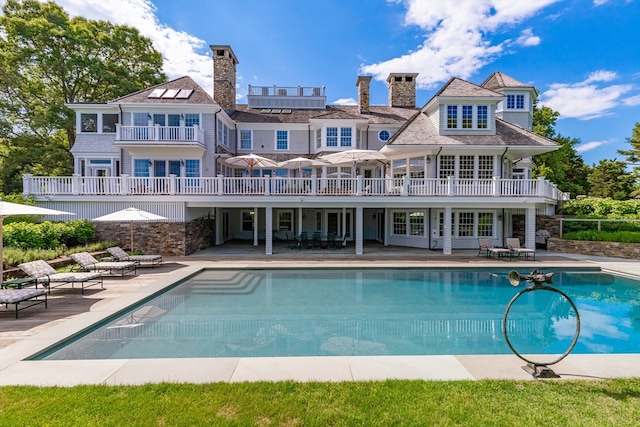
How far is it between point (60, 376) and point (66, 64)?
28.3 meters

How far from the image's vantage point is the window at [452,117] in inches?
688

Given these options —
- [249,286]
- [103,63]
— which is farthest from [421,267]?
[103,63]

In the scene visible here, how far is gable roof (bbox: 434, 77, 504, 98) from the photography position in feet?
56.2

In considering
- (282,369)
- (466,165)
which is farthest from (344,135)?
(282,369)

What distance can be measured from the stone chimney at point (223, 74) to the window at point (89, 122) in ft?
25.2

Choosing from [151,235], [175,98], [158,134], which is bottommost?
[151,235]

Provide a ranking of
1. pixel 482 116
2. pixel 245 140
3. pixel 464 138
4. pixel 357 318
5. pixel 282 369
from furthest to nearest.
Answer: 1. pixel 245 140
2. pixel 482 116
3. pixel 464 138
4. pixel 357 318
5. pixel 282 369

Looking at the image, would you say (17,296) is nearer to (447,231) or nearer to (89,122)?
(447,231)

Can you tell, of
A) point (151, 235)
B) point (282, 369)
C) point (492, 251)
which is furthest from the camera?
point (151, 235)

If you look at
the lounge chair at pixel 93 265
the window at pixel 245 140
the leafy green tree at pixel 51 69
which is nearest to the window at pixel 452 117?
the window at pixel 245 140

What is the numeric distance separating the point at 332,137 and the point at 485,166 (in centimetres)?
950

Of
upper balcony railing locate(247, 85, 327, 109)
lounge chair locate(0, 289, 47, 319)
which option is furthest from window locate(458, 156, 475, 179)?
lounge chair locate(0, 289, 47, 319)

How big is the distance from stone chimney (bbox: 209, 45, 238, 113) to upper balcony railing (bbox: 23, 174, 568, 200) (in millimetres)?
9292

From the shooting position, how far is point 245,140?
2200 cm
